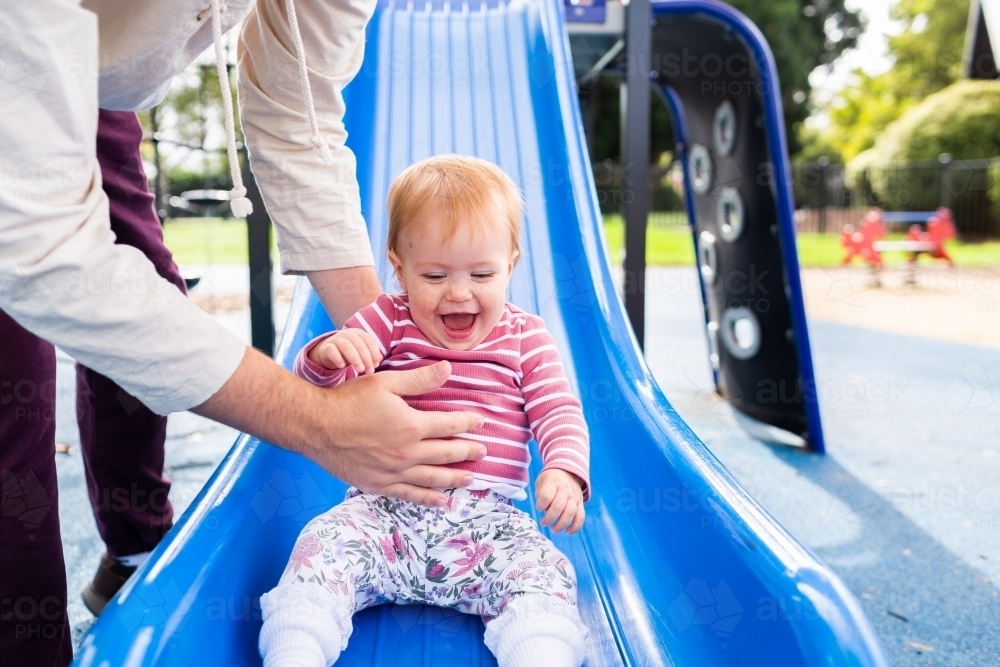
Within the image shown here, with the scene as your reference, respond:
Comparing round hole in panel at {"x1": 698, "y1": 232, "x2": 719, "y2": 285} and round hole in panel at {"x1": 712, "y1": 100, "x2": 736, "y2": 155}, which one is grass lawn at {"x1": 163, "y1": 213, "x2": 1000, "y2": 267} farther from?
round hole in panel at {"x1": 712, "y1": 100, "x2": 736, "y2": 155}

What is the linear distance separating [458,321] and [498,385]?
114mm

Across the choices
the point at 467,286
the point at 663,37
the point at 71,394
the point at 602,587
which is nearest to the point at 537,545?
the point at 602,587

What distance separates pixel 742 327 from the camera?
3266mm

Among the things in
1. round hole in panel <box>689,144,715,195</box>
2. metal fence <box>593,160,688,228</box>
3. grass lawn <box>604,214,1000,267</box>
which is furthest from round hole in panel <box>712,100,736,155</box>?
metal fence <box>593,160,688,228</box>

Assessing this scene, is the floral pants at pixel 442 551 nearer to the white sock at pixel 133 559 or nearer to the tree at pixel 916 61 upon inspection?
the white sock at pixel 133 559

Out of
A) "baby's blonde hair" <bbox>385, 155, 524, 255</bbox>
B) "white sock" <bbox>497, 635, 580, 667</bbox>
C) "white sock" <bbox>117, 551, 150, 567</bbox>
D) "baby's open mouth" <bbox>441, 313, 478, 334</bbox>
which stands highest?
"baby's blonde hair" <bbox>385, 155, 524, 255</bbox>

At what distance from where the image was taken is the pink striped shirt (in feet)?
3.83

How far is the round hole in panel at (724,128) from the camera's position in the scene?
2.84 meters

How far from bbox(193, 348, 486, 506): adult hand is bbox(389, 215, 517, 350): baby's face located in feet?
0.58

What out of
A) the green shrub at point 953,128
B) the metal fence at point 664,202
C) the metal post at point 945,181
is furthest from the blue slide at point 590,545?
the metal fence at point 664,202

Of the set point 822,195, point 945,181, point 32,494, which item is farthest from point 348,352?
point 822,195

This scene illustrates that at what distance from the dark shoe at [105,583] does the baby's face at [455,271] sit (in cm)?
87

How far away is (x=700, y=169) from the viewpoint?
10.4 ft

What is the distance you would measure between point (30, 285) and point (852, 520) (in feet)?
6.49
